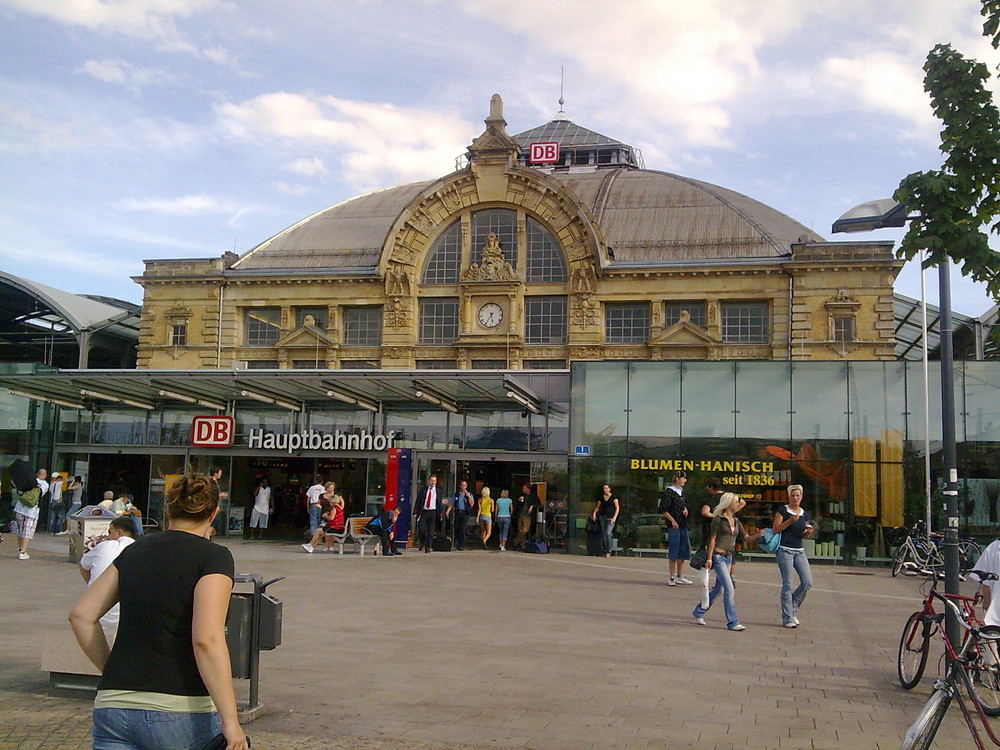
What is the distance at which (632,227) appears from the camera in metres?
50.3

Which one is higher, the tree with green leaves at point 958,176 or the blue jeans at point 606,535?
the tree with green leaves at point 958,176

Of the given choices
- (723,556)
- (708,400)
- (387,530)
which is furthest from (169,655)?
(708,400)

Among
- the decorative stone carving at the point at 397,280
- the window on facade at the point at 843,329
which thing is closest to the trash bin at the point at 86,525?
the decorative stone carving at the point at 397,280

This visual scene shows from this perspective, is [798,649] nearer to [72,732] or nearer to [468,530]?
[72,732]

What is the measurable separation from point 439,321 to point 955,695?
1671 inches

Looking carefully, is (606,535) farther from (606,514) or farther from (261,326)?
(261,326)

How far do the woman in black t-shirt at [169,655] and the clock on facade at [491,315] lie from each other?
1732 inches

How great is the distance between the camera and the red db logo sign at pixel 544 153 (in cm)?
5975

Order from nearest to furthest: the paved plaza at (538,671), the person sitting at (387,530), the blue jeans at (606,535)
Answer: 1. the paved plaza at (538,671)
2. the person sitting at (387,530)
3. the blue jeans at (606,535)

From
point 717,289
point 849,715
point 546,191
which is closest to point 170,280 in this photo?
point 546,191

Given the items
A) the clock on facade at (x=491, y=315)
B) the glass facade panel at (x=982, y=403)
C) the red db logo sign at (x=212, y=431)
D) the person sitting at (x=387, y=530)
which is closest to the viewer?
the person sitting at (x=387, y=530)

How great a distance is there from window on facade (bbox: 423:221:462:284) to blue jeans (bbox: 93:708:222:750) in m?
45.4

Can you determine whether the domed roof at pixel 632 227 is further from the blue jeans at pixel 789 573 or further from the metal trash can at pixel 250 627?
the metal trash can at pixel 250 627

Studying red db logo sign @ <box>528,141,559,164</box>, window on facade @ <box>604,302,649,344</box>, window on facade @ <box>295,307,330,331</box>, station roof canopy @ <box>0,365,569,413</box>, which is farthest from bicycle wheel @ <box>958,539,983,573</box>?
red db logo sign @ <box>528,141,559,164</box>
